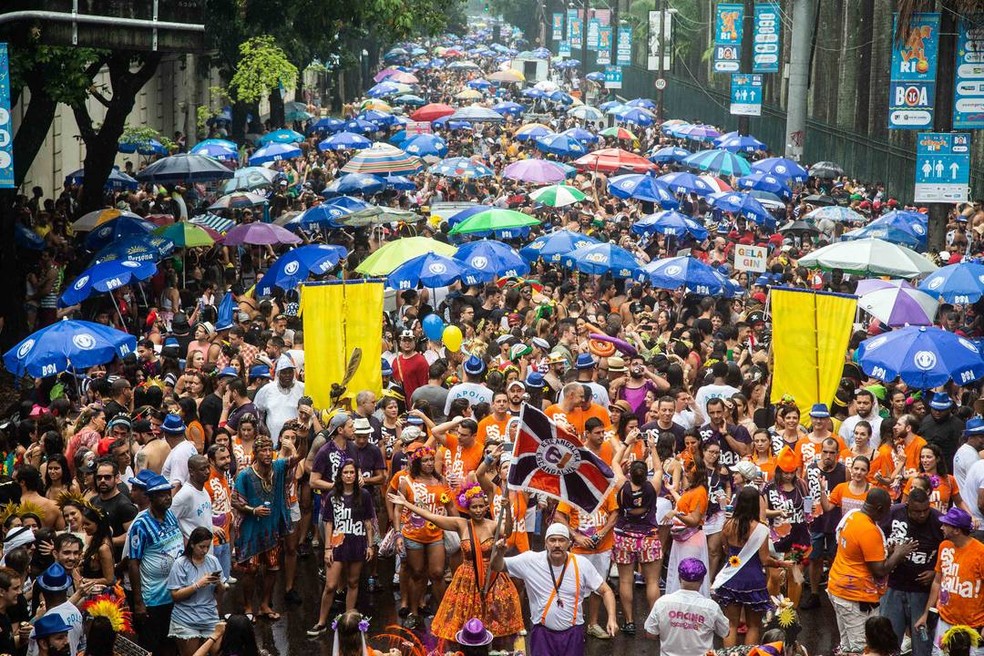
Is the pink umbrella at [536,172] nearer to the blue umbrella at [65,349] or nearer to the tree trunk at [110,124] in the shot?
the tree trunk at [110,124]

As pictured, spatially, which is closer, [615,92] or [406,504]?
[406,504]

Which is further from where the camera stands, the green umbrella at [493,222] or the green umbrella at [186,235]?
the green umbrella at [493,222]

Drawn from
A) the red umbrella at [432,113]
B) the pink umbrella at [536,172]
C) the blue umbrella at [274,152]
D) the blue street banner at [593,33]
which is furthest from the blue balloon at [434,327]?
the blue street banner at [593,33]

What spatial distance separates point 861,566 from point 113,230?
1305 centimetres

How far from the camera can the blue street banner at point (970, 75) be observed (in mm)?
21281

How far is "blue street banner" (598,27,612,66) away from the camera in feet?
198

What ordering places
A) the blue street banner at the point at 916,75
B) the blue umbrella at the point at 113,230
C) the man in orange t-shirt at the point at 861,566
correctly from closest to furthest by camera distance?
the man in orange t-shirt at the point at 861,566 < the blue umbrella at the point at 113,230 < the blue street banner at the point at 916,75

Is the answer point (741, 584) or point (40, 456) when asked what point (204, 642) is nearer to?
point (40, 456)

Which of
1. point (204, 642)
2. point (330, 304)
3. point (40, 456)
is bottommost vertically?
point (204, 642)

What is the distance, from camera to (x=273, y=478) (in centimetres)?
1074

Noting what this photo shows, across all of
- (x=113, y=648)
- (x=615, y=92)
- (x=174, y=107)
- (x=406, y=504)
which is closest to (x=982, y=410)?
(x=406, y=504)

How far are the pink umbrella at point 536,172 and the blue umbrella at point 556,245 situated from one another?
292 inches

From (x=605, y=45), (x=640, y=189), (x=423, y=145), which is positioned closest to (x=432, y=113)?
(x=423, y=145)

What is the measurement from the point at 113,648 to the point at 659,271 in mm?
10390
